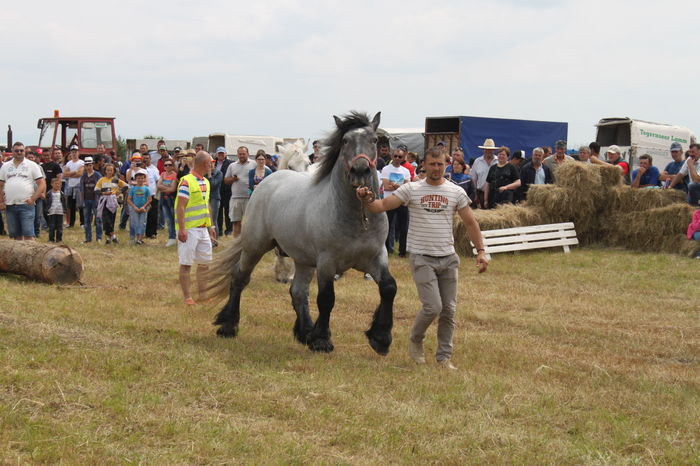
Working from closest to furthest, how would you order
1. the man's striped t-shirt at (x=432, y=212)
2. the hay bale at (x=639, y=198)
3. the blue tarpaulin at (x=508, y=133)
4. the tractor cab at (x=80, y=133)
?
the man's striped t-shirt at (x=432, y=212) < the hay bale at (x=639, y=198) < the blue tarpaulin at (x=508, y=133) < the tractor cab at (x=80, y=133)

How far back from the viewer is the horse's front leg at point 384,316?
7.36m

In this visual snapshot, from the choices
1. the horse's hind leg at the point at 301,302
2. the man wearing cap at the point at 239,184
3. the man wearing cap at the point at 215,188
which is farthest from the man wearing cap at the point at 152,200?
the horse's hind leg at the point at 301,302

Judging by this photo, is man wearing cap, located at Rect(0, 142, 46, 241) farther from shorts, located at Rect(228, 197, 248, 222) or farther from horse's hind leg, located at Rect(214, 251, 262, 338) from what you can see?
horse's hind leg, located at Rect(214, 251, 262, 338)

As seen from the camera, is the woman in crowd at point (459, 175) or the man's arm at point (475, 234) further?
the woman in crowd at point (459, 175)

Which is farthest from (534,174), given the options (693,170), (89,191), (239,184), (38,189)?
(38,189)

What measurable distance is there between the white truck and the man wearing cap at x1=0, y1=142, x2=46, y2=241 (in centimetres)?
1974

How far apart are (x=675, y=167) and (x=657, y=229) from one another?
2.15 metres

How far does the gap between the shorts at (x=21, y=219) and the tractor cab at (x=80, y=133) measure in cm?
1591

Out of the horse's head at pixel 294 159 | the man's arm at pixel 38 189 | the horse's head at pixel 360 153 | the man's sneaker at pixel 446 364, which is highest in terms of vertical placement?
the horse's head at pixel 360 153

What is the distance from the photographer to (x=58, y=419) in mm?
5305

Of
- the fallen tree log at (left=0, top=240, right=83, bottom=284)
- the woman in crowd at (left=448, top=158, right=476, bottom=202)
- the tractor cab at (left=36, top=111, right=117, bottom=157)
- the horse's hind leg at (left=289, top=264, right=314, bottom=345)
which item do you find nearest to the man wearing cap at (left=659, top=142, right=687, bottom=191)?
the woman in crowd at (left=448, top=158, right=476, bottom=202)

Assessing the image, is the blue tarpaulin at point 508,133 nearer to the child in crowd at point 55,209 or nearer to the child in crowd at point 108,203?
the child in crowd at point 108,203

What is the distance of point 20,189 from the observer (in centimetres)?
1351

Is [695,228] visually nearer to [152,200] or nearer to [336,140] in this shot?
[336,140]
